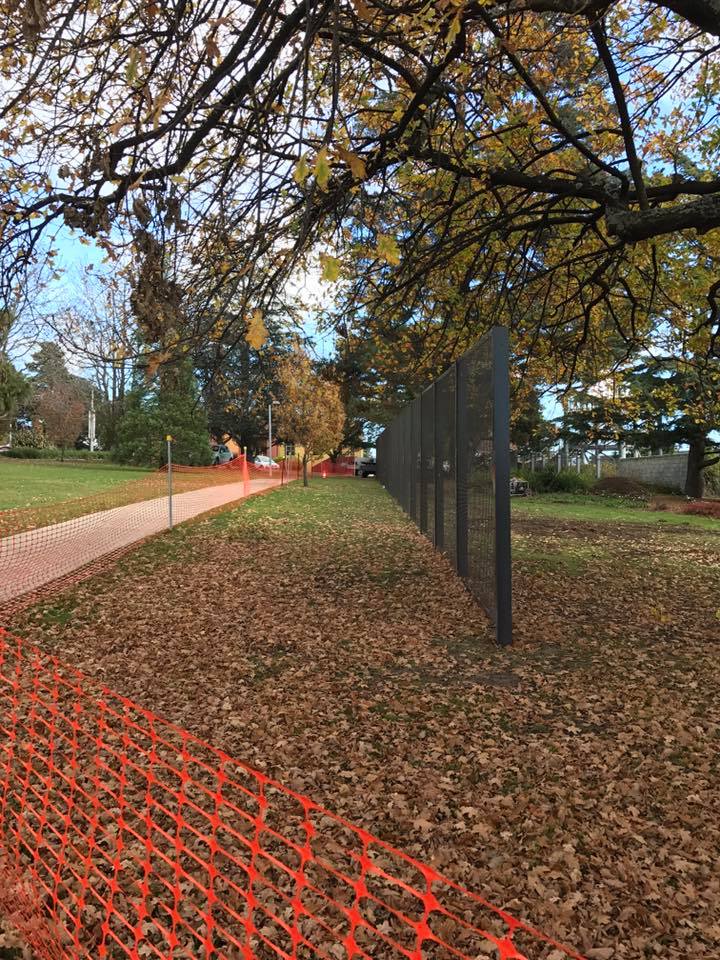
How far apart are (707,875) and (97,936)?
7.51 ft

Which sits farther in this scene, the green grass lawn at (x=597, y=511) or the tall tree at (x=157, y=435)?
the tall tree at (x=157, y=435)

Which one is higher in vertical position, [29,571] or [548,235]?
[548,235]

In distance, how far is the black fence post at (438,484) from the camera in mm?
8797

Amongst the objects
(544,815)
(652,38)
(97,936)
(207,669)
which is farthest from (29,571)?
(652,38)

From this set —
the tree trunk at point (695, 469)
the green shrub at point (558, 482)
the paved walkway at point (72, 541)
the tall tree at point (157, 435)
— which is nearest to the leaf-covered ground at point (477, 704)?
the paved walkway at point (72, 541)

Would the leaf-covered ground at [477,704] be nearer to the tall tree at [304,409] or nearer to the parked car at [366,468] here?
the tall tree at [304,409]

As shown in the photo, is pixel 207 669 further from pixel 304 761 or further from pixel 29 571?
pixel 29 571

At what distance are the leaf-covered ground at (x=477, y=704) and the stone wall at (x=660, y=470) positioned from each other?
729 inches

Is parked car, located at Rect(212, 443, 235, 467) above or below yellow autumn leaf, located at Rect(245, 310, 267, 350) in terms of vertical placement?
above

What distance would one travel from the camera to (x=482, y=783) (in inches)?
126

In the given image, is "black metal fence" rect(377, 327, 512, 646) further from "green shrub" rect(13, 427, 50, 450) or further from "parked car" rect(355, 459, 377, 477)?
"green shrub" rect(13, 427, 50, 450)

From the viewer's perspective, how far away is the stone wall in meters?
25.2

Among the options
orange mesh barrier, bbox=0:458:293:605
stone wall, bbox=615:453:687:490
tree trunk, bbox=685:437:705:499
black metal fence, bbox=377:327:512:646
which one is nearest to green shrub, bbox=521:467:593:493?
stone wall, bbox=615:453:687:490

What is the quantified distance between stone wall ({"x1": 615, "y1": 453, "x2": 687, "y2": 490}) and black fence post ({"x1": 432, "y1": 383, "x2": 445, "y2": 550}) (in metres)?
18.9
